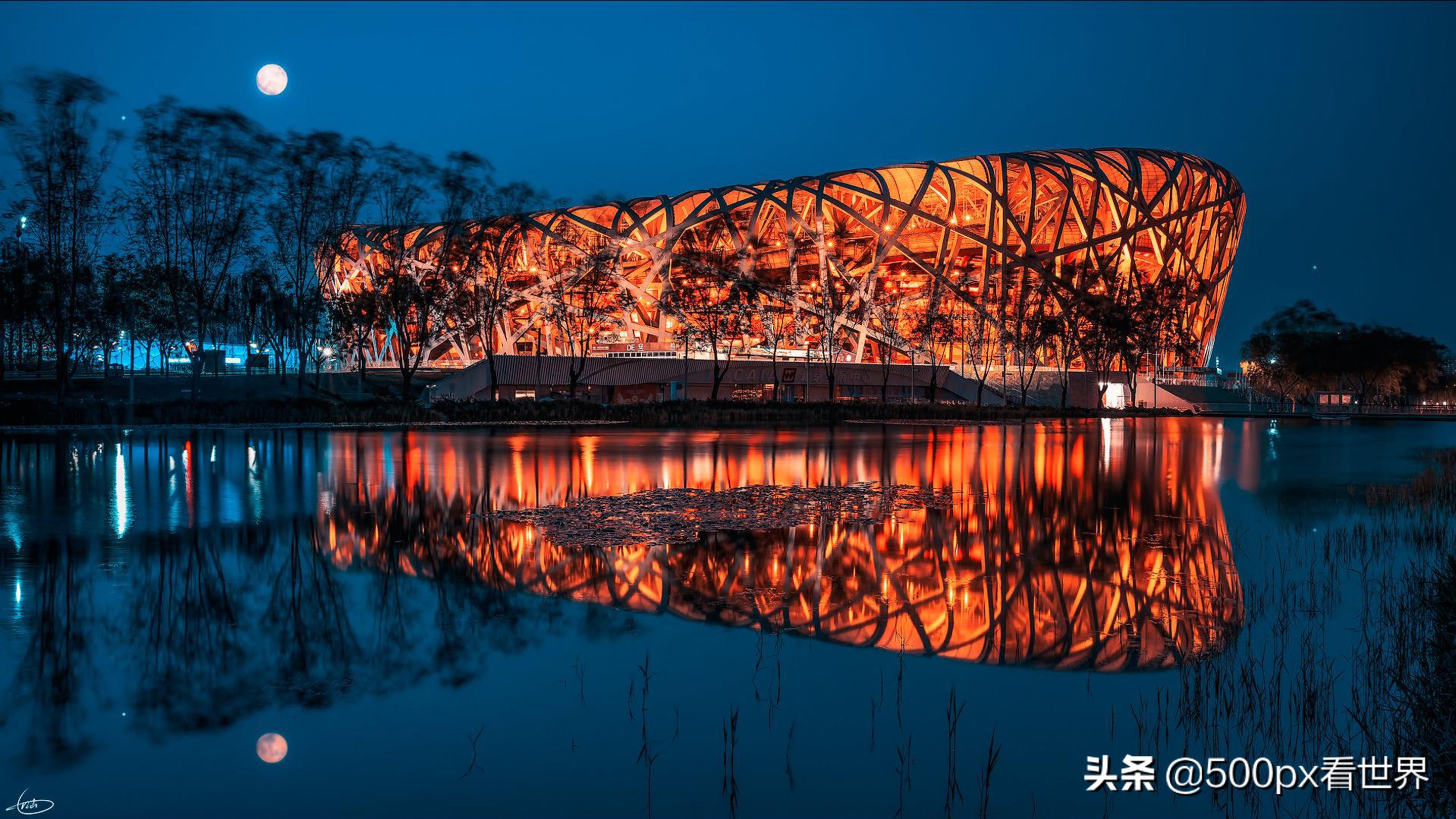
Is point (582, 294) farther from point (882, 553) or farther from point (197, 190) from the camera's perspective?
point (882, 553)

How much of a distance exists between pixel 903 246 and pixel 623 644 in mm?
66888

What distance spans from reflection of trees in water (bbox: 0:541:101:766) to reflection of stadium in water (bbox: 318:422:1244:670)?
7.38ft

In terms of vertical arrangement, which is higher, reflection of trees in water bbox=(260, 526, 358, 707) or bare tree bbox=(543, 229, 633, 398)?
bare tree bbox=(543, 229, 633, 398)

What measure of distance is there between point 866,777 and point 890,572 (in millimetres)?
4391

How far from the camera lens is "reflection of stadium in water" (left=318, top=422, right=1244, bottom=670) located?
7320 millimetres

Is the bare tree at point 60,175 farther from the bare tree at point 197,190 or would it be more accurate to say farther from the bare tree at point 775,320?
the bare tree at point 775,320

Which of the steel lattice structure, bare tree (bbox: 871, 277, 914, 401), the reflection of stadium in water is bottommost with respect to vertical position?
the reflection of stadium in water

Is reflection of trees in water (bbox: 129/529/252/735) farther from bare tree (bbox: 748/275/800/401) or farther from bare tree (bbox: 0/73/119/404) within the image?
bare tree (bbox: 748/275/800/401)

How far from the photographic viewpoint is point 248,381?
54.5 m

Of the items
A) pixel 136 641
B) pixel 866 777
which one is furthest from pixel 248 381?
pixel 866 777

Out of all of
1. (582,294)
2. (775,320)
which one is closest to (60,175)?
(582,294)

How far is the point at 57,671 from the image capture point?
231 inches

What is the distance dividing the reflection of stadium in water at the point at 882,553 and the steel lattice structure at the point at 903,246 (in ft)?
155
